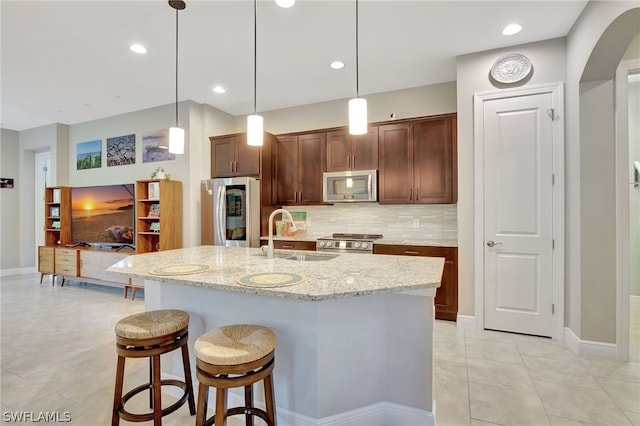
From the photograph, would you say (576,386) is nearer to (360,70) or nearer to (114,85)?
(360,70)

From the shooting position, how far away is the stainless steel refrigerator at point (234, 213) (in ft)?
13.9

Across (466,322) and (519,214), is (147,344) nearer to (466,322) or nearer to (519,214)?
(466,322)

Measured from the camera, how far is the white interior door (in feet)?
9.86

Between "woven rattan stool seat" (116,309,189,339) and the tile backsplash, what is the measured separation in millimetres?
2943

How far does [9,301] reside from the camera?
4398mm

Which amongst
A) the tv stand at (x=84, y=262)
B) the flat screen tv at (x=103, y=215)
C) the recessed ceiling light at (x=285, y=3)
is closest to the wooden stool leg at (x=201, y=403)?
the recessed ceiling light at (x=285, y=3)

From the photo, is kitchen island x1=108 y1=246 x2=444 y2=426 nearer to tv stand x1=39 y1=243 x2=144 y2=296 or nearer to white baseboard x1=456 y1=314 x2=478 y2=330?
white baseboard x1=456 y1=314 x2=478 y2=330

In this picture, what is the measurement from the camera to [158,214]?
4.63 meters

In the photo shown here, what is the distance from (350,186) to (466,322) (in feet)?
6.78

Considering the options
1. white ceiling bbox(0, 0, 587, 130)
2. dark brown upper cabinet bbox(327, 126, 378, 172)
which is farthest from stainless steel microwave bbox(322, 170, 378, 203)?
white ceiling bbox(0, 0, 587, 130)

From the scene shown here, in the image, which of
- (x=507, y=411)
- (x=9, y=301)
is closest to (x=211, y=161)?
(x=9, y=301)

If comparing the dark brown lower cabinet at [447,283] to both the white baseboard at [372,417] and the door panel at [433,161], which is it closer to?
the door panel at [433,161]

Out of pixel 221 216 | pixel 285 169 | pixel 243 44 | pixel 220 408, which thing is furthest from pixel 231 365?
pixel 285 169

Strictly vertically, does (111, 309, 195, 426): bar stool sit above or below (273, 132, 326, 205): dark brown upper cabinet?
below
